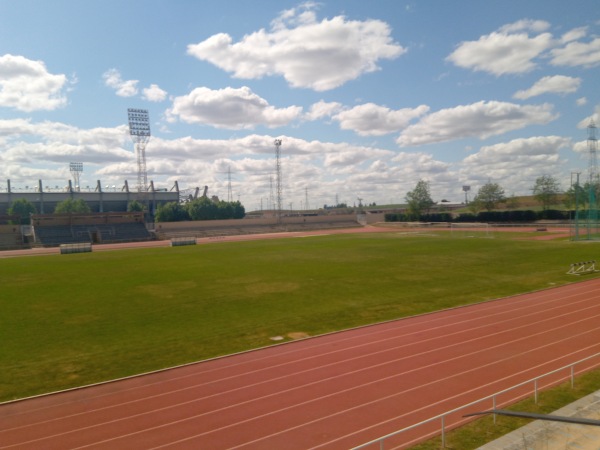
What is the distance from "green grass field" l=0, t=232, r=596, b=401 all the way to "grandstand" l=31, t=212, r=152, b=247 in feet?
98.7

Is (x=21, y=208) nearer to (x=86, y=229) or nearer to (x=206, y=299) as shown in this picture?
(x=86, y=229)

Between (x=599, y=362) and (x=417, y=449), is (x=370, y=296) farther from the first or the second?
(x=417, y=449)

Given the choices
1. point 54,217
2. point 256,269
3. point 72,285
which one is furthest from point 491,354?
point 54,217

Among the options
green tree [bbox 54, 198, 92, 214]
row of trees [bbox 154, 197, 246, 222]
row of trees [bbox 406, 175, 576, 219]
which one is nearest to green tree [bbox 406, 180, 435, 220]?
row of trees [bbox 406, 175, 576, 219]

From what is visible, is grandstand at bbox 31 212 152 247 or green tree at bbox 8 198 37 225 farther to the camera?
green tree at bbox 8 198 37 225

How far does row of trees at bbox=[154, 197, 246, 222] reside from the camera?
10631 centimetres

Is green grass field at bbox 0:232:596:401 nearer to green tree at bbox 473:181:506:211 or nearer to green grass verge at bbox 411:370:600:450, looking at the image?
green grass verge at bbox 411:370:600:450

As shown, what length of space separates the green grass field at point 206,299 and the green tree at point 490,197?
209ft

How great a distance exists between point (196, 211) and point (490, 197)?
73.5 metres

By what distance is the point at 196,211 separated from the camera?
110 meters

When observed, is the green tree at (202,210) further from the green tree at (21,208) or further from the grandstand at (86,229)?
the green tree at (21,208)

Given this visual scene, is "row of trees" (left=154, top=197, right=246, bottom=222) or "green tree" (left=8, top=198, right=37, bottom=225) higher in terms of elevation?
"green tree" (left=8, top=198, right=37, bottom=225)

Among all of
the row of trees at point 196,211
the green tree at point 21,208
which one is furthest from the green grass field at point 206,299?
the green tree at point 21,208

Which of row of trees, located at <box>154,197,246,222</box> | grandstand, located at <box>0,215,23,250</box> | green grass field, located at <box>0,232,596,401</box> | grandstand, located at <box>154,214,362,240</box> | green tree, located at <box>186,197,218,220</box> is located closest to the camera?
green grass field, located at <box>0,232,596,401</box>
